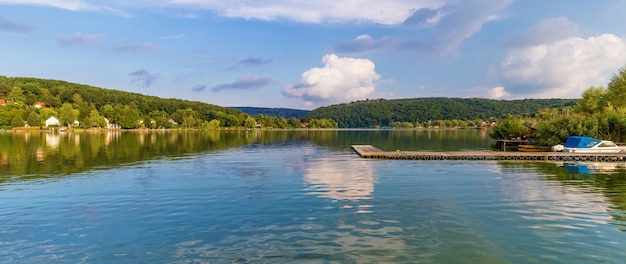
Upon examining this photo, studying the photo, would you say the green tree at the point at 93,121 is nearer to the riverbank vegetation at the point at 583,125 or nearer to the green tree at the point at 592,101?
the riverbank vegetation at the point at 583,125

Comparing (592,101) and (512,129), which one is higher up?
(592,101)

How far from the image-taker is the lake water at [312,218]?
495 inches

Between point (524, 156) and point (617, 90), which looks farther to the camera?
point (617, 90)

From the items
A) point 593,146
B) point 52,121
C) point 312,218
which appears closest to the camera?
point 312,218

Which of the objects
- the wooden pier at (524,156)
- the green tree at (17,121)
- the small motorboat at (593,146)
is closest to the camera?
the wooden pier at (524,156)

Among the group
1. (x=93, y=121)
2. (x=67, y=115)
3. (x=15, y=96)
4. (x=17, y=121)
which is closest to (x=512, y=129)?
(x=93, y=121)

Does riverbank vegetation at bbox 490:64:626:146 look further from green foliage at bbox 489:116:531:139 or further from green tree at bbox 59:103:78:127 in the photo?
green tree at bbox 59:103:78:127

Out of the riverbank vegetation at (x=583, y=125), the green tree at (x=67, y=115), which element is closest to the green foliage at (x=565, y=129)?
the riverbank vegetation at (x=583, y=125)

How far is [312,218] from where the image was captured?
17.0 meters

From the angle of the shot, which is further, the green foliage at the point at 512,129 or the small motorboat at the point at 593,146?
the green foliage at the point at 512,129

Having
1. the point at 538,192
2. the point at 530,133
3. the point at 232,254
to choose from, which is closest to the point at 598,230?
the point at 538,192

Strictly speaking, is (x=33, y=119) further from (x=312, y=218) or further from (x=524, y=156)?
(x=312, y=218)

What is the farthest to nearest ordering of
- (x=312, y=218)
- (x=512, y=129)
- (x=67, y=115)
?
(x=67, y=115)
(x=512, y=129)
(x=312, y=218)

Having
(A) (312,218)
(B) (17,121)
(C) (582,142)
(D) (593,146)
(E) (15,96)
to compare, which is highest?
(E) (15,96)
